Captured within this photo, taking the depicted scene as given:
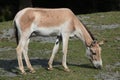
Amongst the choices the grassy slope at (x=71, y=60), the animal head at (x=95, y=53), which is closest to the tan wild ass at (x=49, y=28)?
the animal head at (x=95, y=53)

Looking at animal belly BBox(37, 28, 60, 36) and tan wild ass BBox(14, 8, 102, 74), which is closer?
tan wild ass BBox(14, 8, 102, 74)

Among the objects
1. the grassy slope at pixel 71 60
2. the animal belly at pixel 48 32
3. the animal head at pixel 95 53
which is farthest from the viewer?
the animal head at pixel 95 53

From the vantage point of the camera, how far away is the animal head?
39.2 ft

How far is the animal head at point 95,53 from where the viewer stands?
12.0 meters

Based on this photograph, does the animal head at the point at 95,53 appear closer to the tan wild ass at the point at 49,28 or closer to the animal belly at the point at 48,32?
the tan wild ass at the point at 49,28

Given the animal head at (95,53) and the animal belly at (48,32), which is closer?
the animal belly at (48,32)

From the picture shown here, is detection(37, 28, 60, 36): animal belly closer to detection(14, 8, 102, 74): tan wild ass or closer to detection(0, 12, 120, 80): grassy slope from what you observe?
detection(14, 8, 102, 74): tan wild ass

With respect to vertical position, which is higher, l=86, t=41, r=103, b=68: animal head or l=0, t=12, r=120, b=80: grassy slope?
l=86, t=41, r=103, b=68: animal head

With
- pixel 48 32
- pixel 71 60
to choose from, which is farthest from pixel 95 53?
pixel 71 60

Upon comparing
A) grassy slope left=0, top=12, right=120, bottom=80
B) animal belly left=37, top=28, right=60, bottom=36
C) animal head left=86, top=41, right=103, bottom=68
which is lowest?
grassy slope left=0, top=12, right=120, bottom=80

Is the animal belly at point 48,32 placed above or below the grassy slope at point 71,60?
above

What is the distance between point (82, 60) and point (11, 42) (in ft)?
16.0

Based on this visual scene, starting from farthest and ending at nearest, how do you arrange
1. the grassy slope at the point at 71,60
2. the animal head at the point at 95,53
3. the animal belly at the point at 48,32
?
the animal head at the point at 95,53 < the animal belly at the point at 48,32 < the grassy slope at the point at 71,60

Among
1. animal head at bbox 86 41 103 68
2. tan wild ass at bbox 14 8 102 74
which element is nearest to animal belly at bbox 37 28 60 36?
tan wild ass at bbox 14 8 102 74
